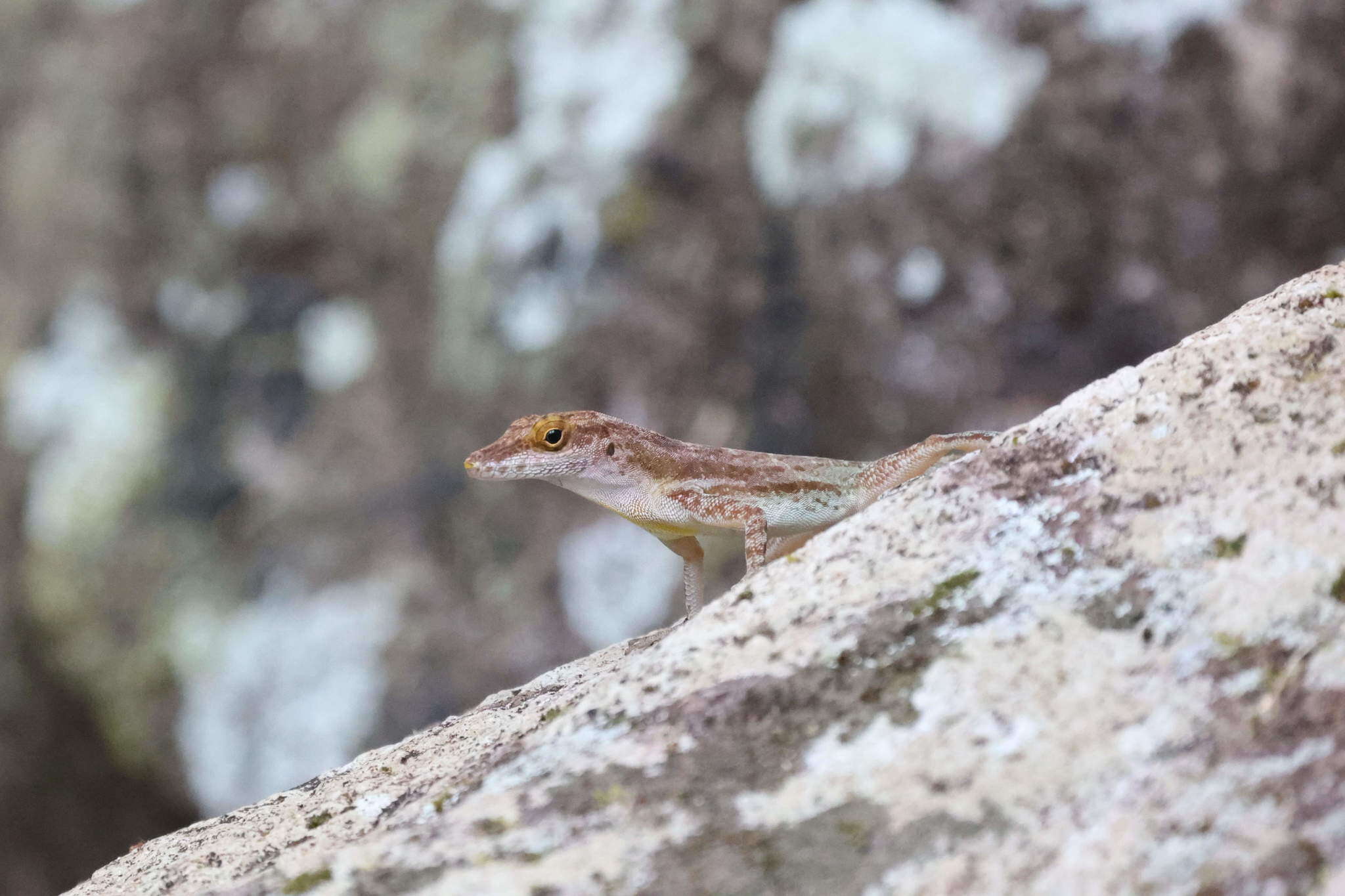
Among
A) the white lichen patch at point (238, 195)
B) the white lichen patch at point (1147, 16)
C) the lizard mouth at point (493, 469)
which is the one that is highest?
the white lichen patch at point (238, 195)

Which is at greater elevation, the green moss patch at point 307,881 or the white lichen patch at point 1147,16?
the white lichen patch at point 1147,16

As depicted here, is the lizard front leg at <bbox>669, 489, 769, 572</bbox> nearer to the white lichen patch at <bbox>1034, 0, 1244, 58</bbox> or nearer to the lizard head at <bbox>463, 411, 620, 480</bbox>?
the lizard head at <bbox>463, 411, 620, 480</bbox>

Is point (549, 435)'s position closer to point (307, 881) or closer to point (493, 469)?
point (493, 469)

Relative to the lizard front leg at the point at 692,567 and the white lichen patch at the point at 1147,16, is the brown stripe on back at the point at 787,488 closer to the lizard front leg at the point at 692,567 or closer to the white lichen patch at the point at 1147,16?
the lizard front leg at the point at 692,567

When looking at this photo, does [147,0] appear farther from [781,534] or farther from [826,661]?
[826,661]

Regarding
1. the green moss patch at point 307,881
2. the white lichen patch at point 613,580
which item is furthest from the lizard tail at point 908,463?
the white lichen patch at point 613,580

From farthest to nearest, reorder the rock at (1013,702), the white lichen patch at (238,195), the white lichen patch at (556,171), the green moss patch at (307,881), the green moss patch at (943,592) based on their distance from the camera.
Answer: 1. the white lichen patch at (238,195)
2. the white lichen patch at (556,171)
3. the green moss patch at (943,592)
4. the green moss patch at (307,881)
5. the rock at (1013,702)

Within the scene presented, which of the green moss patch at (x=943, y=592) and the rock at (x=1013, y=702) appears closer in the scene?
the rock at (x=1013, y=702)

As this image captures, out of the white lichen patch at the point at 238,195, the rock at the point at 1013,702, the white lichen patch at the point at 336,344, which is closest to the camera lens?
the rock at the point at 1013,702
